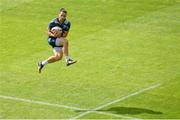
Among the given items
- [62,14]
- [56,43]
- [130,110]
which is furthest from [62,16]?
[130,110]

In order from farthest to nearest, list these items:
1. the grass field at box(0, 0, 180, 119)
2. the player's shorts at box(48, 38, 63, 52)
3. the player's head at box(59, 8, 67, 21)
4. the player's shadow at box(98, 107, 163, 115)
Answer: the player's shorts at box(48, 38, 63, 52) → the player's head at box(59, 8, 67, 21) → the grass field at box(0, 0, 180, 119) → the player's shadow at box(98, 107, 163, 115)

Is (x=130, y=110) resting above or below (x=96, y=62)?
below

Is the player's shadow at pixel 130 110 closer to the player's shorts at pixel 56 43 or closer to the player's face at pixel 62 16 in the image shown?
the player's shorts at pixel 56 43

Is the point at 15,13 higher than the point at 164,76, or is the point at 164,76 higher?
the point at 15,13

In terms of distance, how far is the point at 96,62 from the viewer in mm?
25703

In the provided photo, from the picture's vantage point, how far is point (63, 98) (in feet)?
71.4

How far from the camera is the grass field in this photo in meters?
21.0

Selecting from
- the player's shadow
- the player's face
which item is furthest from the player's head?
the player's shadow

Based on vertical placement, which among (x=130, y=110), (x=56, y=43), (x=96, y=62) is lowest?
(x=130, y=110)

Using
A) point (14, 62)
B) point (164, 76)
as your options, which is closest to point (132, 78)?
point (164, 76)

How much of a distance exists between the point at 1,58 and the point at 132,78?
19.4 feet

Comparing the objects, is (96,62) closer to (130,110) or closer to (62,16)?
(62,16)

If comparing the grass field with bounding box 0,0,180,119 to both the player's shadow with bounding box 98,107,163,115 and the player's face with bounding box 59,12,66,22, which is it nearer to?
the player's shadow with bounding box 98,107,163,115

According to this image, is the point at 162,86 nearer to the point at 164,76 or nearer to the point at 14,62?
the point at 164,76
